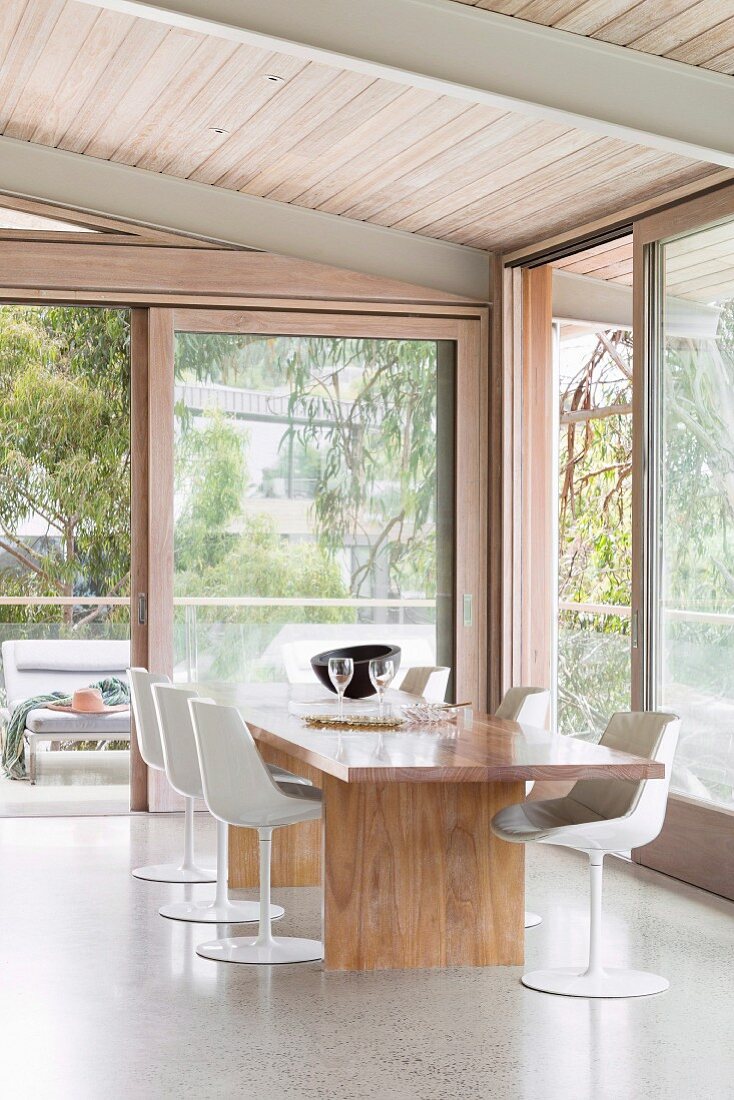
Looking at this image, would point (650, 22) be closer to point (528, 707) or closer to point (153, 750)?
point (528, 707)

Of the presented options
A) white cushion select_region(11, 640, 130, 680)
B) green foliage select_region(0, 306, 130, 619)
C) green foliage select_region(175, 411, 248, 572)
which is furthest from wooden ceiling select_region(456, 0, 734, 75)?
white cushion select_region(11, 640, 130, 680)

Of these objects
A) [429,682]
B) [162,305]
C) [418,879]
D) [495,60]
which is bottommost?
[418,879]

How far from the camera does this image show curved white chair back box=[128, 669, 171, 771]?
5500 mm

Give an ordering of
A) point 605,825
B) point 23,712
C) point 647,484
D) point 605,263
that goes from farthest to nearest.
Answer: point 23,712 < point 605,263 < point 647,484 < point 605,825

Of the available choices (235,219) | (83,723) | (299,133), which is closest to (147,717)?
(299,133)

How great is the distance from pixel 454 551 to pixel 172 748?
9.29ft

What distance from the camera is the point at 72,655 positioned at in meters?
8.28

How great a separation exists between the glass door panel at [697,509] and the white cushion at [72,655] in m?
3.75

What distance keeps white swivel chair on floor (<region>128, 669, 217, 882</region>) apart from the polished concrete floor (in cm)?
27

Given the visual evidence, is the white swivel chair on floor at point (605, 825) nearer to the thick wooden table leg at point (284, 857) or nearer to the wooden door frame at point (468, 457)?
the thick wooden table leg at point (284, 857)

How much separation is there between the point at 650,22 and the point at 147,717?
3.14m

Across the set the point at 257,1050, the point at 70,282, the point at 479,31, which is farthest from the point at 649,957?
the point at 70,282

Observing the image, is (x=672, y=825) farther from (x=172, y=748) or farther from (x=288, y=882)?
(x=172, y=748)

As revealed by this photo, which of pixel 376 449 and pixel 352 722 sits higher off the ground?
pixel 376 449
